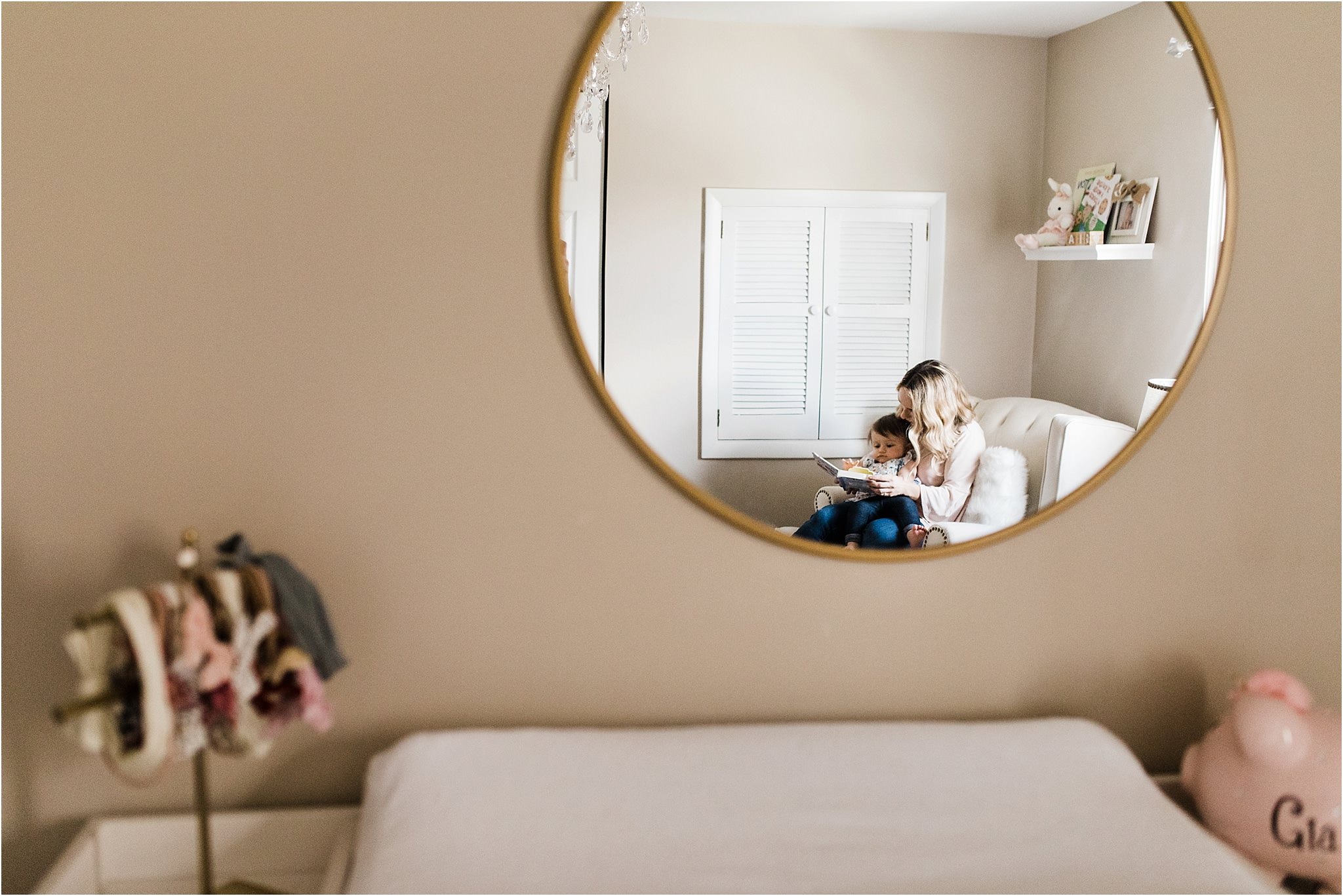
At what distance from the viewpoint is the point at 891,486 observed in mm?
1333

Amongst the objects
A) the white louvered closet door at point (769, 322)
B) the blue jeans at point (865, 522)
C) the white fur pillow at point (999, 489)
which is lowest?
the blue jeans at point (865, 522)

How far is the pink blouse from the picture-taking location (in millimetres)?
1333

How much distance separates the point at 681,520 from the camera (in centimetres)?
134

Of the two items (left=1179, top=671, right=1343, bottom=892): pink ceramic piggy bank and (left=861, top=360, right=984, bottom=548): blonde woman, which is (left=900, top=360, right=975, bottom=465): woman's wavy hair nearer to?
(left=861, top=360, right=984, bottom=548): blonde woman

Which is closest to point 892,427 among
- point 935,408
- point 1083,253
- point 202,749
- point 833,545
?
point 935,408

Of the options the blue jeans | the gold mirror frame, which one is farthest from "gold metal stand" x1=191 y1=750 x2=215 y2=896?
the blue jeans

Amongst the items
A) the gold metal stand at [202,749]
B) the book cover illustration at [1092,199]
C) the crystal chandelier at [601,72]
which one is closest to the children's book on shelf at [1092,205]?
the book cover illustration at [1092,199]

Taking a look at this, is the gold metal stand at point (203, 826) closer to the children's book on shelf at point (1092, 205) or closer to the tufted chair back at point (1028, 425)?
the tufted chair back at point (1028, 425)

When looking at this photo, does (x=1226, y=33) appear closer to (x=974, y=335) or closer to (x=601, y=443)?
(x=974, y=335)

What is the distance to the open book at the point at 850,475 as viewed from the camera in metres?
1.31

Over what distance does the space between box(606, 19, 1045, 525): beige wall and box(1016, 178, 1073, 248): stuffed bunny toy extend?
0.9 inches

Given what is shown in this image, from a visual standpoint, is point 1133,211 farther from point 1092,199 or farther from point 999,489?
point 999,489

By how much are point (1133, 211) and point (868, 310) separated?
419 millimetres

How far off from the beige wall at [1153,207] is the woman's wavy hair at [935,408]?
118 millimetres
